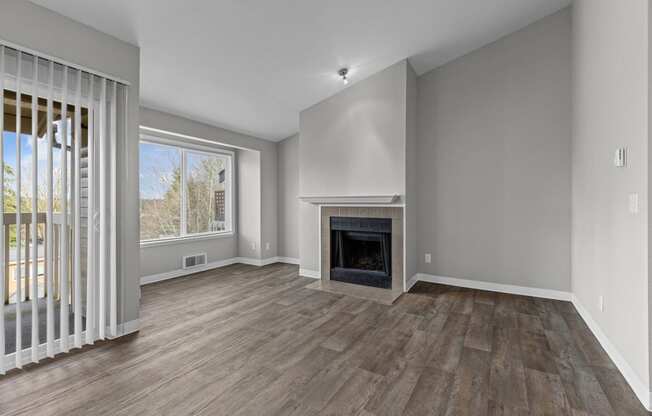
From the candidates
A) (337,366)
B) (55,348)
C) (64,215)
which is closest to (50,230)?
(64,215)

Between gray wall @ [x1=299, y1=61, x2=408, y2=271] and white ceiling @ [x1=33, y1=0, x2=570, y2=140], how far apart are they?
0.70 feet

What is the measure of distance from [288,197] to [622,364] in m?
4.85

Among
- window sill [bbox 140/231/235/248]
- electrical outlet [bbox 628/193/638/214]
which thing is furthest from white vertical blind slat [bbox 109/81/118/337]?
electrical outlet [bbox 628/193/638/214]

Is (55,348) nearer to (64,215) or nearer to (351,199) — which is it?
(64,215)

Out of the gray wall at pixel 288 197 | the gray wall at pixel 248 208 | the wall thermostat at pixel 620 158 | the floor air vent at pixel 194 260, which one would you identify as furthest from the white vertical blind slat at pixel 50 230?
the wall thermostat at pixel 620 158

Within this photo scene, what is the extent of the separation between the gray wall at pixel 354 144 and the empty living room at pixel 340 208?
29 mm

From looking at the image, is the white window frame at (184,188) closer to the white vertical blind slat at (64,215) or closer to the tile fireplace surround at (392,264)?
the white vertical blind slat at (64,215)

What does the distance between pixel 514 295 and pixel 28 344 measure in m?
4.90

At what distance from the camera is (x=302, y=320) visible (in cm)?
300

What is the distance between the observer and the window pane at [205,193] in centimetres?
513

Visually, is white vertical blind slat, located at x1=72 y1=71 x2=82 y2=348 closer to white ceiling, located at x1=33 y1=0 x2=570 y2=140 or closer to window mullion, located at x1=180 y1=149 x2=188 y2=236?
white ceiling, located at x1=33 y1=0 x2=570 y2=140

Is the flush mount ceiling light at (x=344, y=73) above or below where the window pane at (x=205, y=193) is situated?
above

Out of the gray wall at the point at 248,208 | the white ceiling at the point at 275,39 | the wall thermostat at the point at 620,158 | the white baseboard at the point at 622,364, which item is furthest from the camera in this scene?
the gray wall at the point at 248,208

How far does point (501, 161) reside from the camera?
12.9ft
